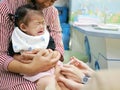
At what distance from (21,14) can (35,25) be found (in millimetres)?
93

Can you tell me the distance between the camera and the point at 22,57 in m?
1.30

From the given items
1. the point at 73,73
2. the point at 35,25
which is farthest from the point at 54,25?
the point at 73,73

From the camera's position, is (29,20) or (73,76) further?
(29,20)

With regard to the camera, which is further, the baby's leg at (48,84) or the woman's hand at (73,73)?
the woman's hand at (73,73)

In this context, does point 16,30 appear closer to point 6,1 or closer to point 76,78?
point 6,1

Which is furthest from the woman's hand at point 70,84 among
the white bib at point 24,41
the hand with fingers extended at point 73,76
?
the white bib at point 24,41

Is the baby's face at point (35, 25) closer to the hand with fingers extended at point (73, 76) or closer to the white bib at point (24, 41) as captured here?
the white bib at point (24, 41)

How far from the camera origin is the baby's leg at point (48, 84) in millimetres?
926

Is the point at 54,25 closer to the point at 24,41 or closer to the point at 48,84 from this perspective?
the point at 24,41

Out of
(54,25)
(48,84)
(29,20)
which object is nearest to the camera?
(48,84)

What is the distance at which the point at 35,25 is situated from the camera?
1.30 m

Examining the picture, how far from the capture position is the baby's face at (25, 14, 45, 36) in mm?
1297

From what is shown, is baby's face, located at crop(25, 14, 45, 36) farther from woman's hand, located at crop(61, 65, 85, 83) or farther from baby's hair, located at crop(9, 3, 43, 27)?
woman's hand, located at crop(61, 65, 85, 83)

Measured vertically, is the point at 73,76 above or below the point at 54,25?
below
